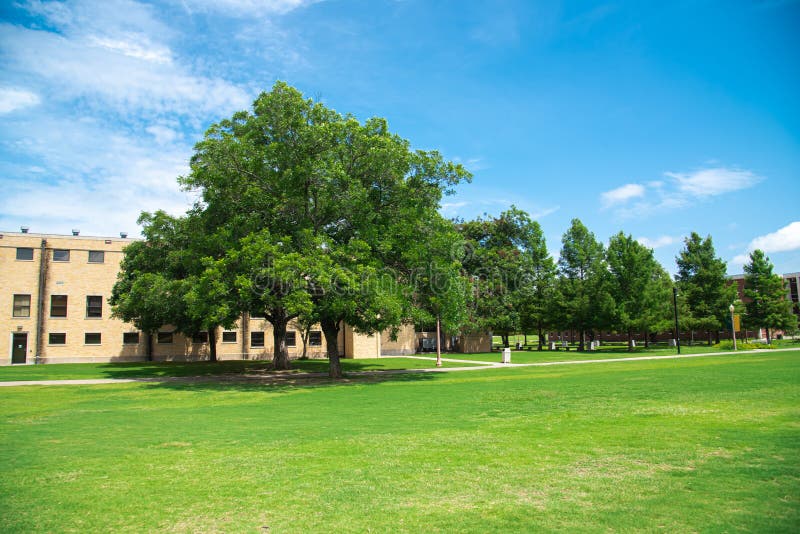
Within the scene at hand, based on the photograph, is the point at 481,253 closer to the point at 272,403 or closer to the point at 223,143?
the point at 223,143

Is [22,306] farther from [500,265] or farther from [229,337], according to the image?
[500,265]

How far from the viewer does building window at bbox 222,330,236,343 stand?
2015 inches

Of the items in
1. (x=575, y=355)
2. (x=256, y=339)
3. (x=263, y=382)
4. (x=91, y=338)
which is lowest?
(x=575, y=355)

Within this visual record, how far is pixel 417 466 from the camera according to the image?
8023 mm

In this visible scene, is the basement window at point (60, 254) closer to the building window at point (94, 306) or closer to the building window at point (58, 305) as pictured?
the building window at point (58, 305)

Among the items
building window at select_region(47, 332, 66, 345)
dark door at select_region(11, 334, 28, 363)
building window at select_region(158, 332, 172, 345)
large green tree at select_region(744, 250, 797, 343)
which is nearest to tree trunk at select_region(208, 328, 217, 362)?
building window at select_region(158, 332, 172, 345)

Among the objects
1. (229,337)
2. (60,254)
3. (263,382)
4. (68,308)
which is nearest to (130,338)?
(68,308)

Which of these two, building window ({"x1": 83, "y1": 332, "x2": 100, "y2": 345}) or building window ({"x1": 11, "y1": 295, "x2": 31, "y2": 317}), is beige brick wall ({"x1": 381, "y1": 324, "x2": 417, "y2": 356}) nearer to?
building window ({"x1": 83, "y1": 332, "x2": 100, "y2": 345})

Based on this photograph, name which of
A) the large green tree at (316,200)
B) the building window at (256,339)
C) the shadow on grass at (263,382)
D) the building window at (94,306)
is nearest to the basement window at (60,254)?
the building window at (94,306)

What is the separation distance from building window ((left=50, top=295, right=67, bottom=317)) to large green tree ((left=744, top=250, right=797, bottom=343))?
7219 cm

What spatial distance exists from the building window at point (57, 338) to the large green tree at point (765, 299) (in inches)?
2840

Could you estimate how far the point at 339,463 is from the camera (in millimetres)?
8328

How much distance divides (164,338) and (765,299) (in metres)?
65.7

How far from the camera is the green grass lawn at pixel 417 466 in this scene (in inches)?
231
